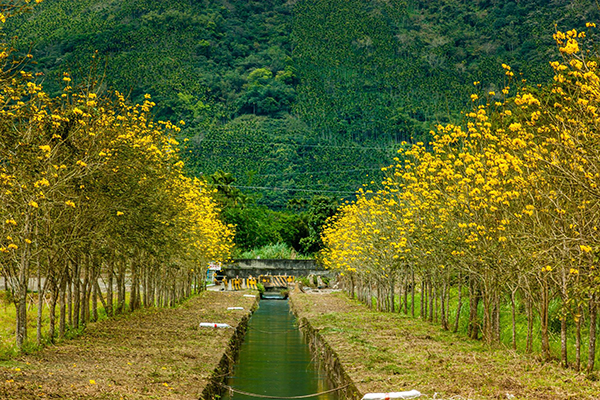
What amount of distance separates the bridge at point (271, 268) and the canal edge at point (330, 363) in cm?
4578

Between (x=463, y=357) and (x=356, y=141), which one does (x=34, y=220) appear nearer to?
(x=463, y=357)

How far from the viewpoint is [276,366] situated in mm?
26016

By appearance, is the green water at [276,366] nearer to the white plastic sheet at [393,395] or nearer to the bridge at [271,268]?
the white plastic sheet at [393,395]

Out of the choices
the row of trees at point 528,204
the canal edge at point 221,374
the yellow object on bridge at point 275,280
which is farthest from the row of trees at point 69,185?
the yellow object on bridge at point 275,280

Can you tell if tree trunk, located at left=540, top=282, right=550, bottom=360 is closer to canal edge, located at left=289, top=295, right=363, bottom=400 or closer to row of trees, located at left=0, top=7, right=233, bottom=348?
canal edge, located at left=289, top=295, right=363, bottom=400

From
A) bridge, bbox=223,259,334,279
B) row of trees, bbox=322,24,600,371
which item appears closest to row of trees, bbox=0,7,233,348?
row of trees, bbox=322,24,600,371

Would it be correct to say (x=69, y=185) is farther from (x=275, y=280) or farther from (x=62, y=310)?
(x=275, y=280)

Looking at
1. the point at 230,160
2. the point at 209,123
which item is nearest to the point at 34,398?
the point at 230,160

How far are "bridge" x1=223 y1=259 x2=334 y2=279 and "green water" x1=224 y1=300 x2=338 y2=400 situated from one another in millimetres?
38910

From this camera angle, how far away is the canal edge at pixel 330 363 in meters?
16.7

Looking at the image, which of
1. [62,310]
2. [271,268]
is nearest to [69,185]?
[62,310]

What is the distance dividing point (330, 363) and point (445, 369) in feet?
19.4

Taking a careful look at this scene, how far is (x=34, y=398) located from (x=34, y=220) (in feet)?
23.1

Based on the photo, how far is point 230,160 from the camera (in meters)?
145
